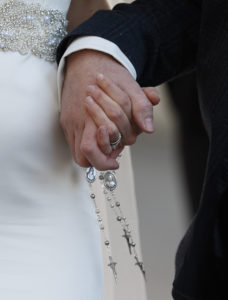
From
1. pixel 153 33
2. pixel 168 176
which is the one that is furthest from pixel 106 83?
pixel 168 176

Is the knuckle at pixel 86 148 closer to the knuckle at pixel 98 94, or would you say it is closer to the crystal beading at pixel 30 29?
the knuckle at pixel 98 94

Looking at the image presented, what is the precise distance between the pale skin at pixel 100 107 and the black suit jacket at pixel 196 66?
0.04 metres

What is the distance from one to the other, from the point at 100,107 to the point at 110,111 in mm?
13

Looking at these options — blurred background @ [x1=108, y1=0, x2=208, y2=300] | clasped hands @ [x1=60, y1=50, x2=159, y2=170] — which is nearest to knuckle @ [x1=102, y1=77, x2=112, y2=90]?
clasped hands @ [x1=60, y1=50, x2=159, y2=170]

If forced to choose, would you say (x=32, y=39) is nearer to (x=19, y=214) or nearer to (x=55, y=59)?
(x=55, y=59)

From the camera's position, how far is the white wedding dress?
2.72 ft

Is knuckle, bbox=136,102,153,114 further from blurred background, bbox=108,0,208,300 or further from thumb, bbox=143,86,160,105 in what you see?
blurred background, bbox=108,0,208,300

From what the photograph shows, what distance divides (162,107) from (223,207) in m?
1.83

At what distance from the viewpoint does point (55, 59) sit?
Result: 88 cm

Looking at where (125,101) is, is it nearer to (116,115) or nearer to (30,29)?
(116,115)

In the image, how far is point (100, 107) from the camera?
2.37 feet

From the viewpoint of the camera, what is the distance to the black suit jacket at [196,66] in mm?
705

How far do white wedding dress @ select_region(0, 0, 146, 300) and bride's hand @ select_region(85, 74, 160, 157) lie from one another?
0.40 ft

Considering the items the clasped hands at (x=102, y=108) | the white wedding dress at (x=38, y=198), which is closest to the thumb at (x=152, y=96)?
the clasped hands at (x=102, y=108)
